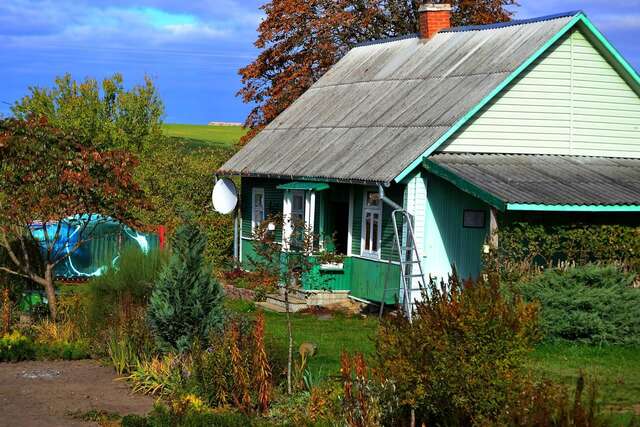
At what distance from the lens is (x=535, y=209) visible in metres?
17.4

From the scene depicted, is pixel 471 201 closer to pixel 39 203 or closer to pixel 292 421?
pixel 39 203

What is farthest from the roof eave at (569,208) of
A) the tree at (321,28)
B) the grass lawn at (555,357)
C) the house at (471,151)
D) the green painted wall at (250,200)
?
the tree at (321,28)

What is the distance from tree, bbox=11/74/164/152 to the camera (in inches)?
1919

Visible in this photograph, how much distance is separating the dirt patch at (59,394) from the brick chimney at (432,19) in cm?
1372

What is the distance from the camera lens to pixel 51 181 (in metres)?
16.2

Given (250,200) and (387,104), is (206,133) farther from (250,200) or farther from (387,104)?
(387,104)

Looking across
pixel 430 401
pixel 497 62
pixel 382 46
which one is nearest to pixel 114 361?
pixel 430 401

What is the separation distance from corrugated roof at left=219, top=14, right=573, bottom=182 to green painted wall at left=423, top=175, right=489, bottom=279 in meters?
1.16

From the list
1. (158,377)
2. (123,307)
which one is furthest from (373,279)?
(158,377)

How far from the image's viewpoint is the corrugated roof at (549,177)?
58.6ft

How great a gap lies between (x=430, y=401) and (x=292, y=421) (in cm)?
189

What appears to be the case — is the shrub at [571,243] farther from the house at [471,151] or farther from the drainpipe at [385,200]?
the drainpipe at [385,200]

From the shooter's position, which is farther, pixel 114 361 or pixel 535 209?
pixel 535 209

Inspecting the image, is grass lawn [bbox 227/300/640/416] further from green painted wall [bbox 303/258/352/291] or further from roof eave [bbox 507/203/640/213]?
roof eave [bbox 507/203/640/213]
